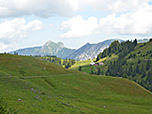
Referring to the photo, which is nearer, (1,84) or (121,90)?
(1,84)

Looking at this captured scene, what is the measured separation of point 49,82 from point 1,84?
95.7ft

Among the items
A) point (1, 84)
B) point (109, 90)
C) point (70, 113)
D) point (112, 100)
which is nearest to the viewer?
point (70, 113)

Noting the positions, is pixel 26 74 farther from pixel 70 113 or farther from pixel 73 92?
pixel 70 113

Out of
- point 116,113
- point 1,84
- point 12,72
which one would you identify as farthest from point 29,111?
point 12,72

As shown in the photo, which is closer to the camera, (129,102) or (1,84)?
(1,84)

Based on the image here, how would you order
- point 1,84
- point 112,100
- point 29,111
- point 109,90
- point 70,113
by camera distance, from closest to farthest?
point 29,111, point 70,113, point 1,84, point 112,100, point 109,90

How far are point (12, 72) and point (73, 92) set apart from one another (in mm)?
30191

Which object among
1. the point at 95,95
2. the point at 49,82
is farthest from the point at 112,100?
the point at 49,82

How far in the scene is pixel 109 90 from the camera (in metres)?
98.0

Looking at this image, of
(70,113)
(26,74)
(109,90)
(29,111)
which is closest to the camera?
(29,111)

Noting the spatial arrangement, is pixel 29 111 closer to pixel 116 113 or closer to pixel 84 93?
pixel 116 113

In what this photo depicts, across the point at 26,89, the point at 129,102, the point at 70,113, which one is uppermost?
the point at 26,89

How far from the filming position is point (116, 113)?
195ft

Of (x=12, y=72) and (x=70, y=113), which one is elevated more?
(x=12, y=72)
